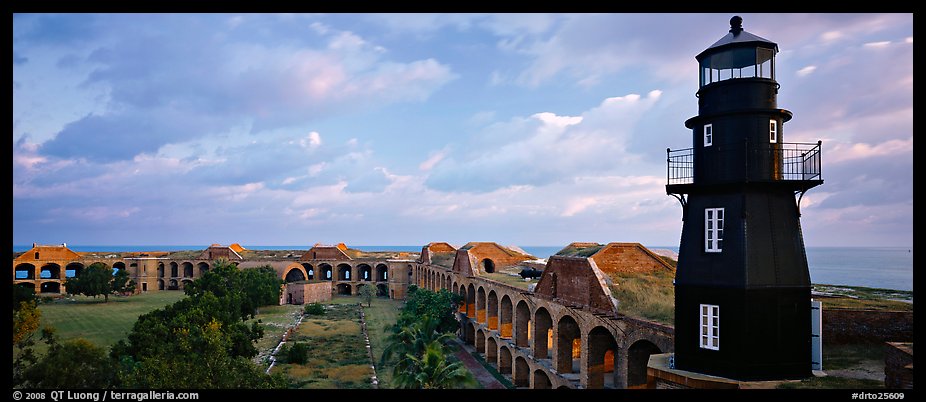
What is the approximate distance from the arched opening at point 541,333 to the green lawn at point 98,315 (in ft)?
107

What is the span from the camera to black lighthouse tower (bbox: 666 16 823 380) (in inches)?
562

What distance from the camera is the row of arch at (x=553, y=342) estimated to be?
70.2 feet

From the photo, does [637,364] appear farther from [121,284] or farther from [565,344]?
[121,284]

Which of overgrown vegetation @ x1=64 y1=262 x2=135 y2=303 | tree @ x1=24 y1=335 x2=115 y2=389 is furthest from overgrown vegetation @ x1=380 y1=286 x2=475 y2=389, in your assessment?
overgrown vegetation @ x1=64 y1=262 x2=135 y2=303

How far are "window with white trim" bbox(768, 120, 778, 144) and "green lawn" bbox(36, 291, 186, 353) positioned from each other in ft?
148

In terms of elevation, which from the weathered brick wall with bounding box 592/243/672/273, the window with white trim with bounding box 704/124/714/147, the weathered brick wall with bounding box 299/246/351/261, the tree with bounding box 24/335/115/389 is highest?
the window with white trim with bounding box 704/124/714/147

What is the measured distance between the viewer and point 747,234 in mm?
14359

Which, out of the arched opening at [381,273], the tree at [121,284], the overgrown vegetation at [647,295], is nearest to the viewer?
the overgrown vegetation at [647,295]

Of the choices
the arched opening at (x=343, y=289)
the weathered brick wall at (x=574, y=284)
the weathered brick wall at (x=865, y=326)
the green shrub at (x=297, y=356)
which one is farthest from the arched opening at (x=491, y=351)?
the arched opening at (x=343, y=289)

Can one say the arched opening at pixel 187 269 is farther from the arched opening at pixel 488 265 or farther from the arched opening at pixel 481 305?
the arched opening at pixel 481 305

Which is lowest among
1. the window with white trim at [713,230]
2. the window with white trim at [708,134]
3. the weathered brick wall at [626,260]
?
the weathered brick wall at [626,260]

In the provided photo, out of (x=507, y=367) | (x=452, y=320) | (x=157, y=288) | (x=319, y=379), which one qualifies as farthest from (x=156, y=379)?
(x=157, y=288)

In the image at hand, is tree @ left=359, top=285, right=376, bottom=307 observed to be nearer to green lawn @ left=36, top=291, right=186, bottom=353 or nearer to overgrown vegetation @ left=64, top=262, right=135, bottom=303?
green lawn @ left=36, top=291, right=186, bottom=353

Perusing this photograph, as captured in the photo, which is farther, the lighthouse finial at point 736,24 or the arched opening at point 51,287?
the arched opening at point 51,287
